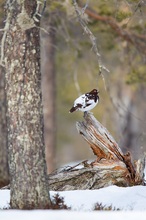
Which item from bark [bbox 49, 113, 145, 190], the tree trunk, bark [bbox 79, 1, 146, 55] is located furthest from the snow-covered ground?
bark [bbox 79, 1, 146, 55]

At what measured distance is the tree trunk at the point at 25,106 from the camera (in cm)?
892

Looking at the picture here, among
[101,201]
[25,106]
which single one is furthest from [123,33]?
[25,106]

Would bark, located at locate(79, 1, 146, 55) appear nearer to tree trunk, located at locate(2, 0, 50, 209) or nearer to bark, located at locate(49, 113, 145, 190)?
bark, located at locate(49, 113, 145, 190)

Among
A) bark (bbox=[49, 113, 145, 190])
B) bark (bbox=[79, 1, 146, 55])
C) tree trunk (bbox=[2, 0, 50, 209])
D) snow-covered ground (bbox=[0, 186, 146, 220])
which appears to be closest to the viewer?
snow-covered ground (bbox=[0, 186, 146, 220])

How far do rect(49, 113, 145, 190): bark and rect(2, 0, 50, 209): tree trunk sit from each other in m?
2.01

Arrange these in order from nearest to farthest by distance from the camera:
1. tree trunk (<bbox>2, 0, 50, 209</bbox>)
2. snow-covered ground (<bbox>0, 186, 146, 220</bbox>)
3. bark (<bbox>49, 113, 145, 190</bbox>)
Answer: snow-covered ground (<bbox>0, 186, 146, 220</bbox>), tree trunk (<bbox>2, 0, 50, 209</bbox>), bark (<bbox>49, 113, 145, 190</bbox>)

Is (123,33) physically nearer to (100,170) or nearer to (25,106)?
(100,170)

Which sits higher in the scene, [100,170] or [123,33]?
[123,33]

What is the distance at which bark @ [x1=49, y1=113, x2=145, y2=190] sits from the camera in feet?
36.1

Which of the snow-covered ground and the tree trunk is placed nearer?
the snow-covered ground

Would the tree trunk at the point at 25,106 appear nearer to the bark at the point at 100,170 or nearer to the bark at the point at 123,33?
the bark at the point at 100,170

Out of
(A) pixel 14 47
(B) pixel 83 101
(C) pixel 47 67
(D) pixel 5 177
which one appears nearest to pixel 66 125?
(C) pixel 47 67

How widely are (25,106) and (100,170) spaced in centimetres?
260

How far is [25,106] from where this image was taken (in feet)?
29.3
